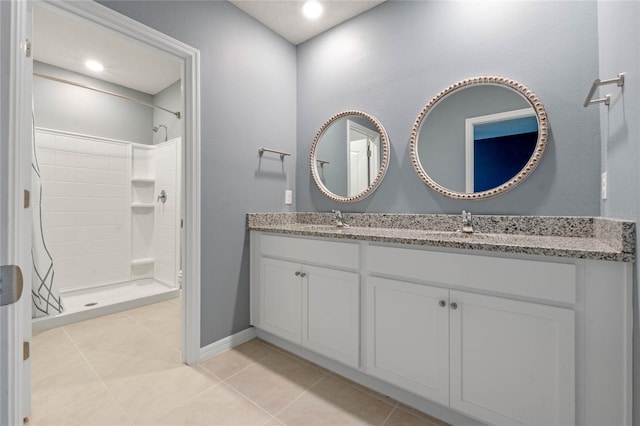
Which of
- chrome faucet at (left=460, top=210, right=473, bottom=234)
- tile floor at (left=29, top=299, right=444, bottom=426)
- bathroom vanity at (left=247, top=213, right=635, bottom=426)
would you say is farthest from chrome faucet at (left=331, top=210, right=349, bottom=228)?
tile floor at (left=29, top=299, right=444, bottom=426)

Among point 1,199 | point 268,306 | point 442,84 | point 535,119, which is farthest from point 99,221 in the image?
point 535,119

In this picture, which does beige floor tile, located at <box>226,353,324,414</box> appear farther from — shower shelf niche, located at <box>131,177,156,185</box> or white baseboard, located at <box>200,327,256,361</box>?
shower shelf niche, located at <box>131,177,156,185</box>

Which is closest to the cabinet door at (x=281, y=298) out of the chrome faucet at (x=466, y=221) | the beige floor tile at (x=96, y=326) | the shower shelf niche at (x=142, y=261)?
the chrome faucet at (x=466, y=221)

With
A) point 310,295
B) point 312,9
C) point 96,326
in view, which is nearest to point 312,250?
point 310,295

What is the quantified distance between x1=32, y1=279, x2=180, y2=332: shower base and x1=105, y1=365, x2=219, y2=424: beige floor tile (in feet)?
3.87

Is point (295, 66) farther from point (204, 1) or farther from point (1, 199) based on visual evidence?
point (1, 199)

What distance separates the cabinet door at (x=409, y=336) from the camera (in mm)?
1324

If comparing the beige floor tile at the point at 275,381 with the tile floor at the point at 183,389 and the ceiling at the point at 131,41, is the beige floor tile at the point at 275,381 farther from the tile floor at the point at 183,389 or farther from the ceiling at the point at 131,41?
the ceiling at the point at 131,41

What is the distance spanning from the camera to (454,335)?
50.6 inches

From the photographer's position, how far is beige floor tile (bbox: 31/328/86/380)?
5.81ft

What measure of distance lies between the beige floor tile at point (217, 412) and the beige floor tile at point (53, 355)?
3.01ft

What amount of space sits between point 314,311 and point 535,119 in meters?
1.63

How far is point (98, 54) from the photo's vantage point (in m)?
2.81

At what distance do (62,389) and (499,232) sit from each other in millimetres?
2543
